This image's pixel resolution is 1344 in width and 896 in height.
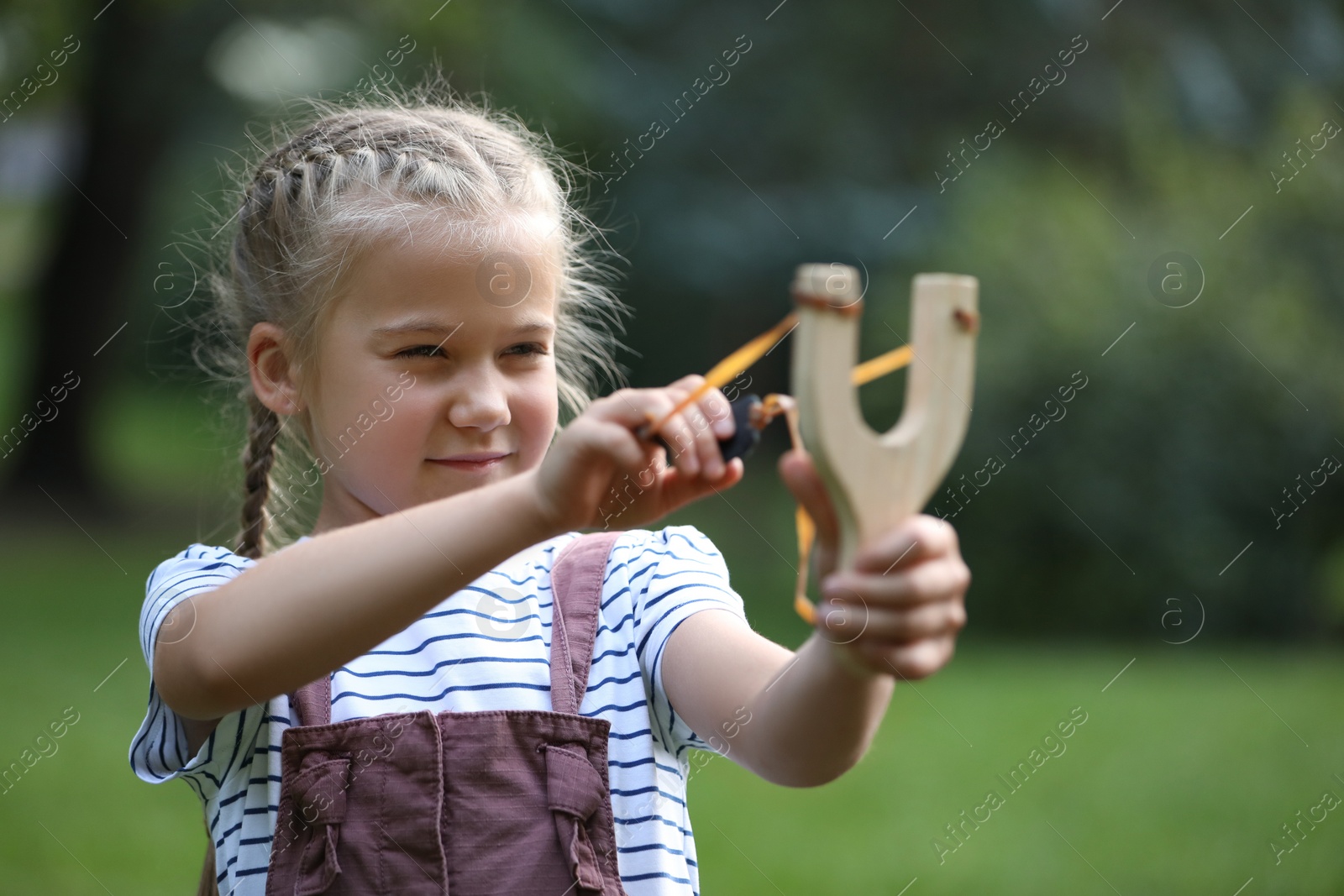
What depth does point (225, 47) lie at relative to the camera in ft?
36.0

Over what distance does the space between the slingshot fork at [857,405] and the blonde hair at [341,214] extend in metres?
0.84

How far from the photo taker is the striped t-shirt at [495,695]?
1.85 metres

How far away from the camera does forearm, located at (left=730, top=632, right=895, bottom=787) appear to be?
A: 1.39m

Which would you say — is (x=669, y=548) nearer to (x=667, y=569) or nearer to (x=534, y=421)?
Answer: (x=667, y=569)

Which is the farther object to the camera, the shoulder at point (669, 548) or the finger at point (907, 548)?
the shoulder at point (669, 548)

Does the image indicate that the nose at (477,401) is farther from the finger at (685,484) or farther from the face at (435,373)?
the finger at (685,484)

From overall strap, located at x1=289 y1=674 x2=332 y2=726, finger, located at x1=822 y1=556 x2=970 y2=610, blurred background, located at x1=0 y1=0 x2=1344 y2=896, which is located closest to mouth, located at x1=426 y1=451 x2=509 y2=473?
overall strap, located at x1=289 y1=674 x2=332 y2=726

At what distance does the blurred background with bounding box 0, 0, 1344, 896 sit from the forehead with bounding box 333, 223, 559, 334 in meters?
0.79

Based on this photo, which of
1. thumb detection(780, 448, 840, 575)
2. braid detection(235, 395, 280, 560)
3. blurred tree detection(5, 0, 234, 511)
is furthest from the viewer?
blurred tree detection(5, 0, 234, 511)

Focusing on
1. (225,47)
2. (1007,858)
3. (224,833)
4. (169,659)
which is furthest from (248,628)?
(225,47)

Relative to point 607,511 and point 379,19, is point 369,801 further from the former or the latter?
point 379,19

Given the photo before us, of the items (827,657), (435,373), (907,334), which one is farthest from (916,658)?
(907,334)

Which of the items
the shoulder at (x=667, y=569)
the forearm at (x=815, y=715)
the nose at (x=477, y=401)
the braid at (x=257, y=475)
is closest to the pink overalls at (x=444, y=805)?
the shoulder at (x=667, y=569)

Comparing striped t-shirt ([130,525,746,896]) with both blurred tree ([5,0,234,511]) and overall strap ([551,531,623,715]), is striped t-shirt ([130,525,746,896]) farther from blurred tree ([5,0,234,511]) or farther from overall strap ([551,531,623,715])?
blurred tree ([5,0,234,511])
